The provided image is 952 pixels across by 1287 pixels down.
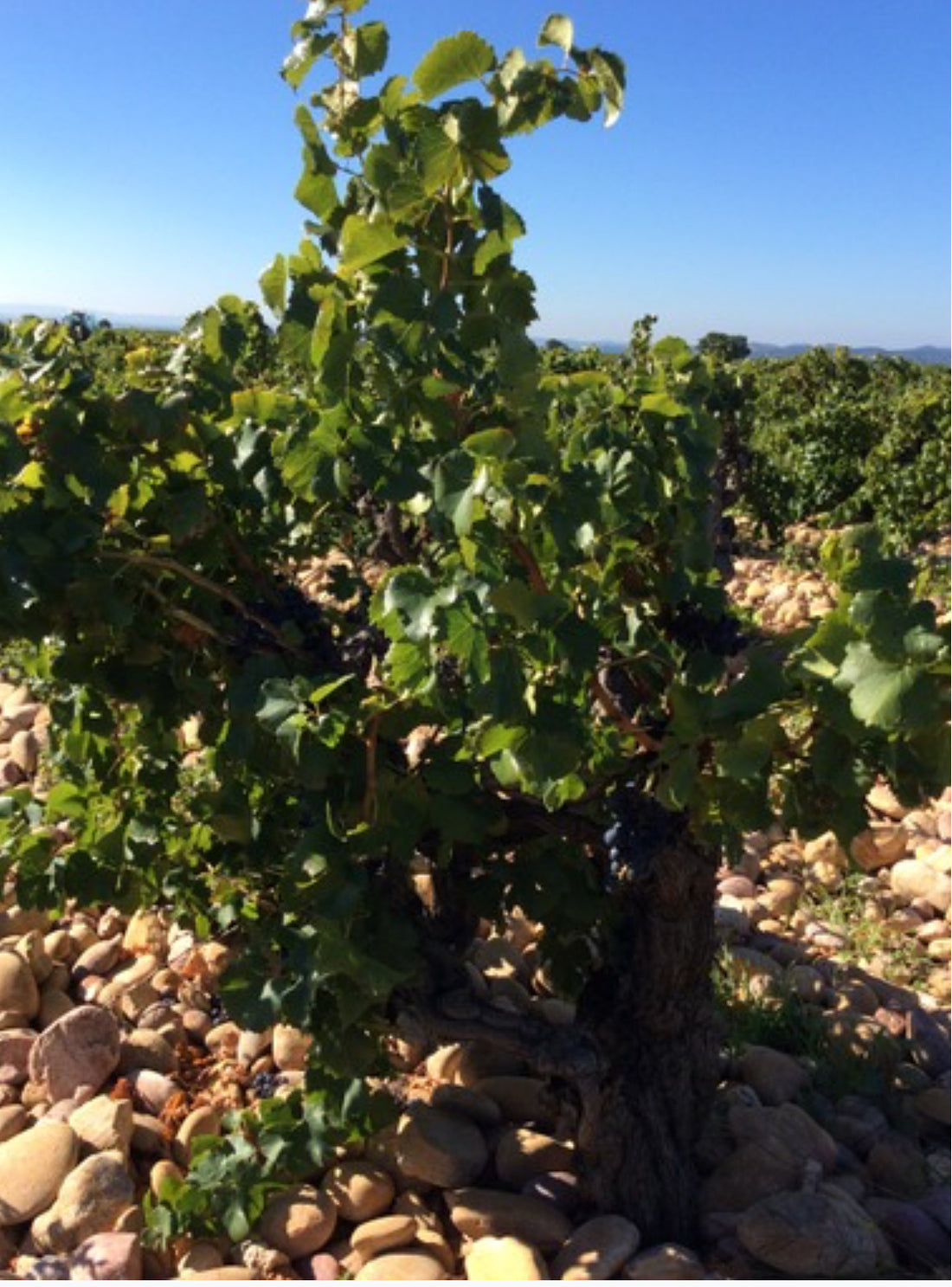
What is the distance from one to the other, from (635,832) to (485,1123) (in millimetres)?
997

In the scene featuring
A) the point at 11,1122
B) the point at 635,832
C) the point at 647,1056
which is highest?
the point at 635,832

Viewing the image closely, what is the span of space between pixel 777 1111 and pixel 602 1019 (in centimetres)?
49

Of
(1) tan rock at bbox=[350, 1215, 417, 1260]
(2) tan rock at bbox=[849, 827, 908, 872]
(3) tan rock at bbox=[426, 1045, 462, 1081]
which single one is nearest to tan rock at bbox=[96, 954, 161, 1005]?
(3) tan rock at bbox=[426, 1045, 462, 1081]

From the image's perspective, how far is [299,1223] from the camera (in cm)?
227

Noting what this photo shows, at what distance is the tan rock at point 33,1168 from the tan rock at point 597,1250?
0.99m

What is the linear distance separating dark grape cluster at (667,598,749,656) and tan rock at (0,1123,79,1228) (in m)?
1.60

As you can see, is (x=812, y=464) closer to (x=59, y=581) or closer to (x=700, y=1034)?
(x=700, y=1034)

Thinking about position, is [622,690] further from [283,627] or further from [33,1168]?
[33,1168]

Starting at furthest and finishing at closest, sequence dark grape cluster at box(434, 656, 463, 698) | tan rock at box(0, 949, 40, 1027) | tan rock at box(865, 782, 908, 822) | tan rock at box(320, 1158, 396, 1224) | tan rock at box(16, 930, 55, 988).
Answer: tan rock at box(865, 782, 908, 822) → tan rock at box(16, 930, 55, 988) → tan rock at box(0, 949, 40, 1027) → tan rock at box(320, 1158, 396, 1224) → dark grape cluster at box(434, 656, 463, 698)

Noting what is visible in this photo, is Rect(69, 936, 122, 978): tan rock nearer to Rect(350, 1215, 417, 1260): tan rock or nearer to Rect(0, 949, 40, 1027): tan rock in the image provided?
Rect(0, 949, 40, 1027): tan rock

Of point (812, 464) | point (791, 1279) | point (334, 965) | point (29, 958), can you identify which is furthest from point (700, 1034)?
point (812, 464)

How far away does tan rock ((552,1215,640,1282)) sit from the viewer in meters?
2.08

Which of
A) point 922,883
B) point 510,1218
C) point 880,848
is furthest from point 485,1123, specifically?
point 880,848

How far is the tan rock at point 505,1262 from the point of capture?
6.82 feet
